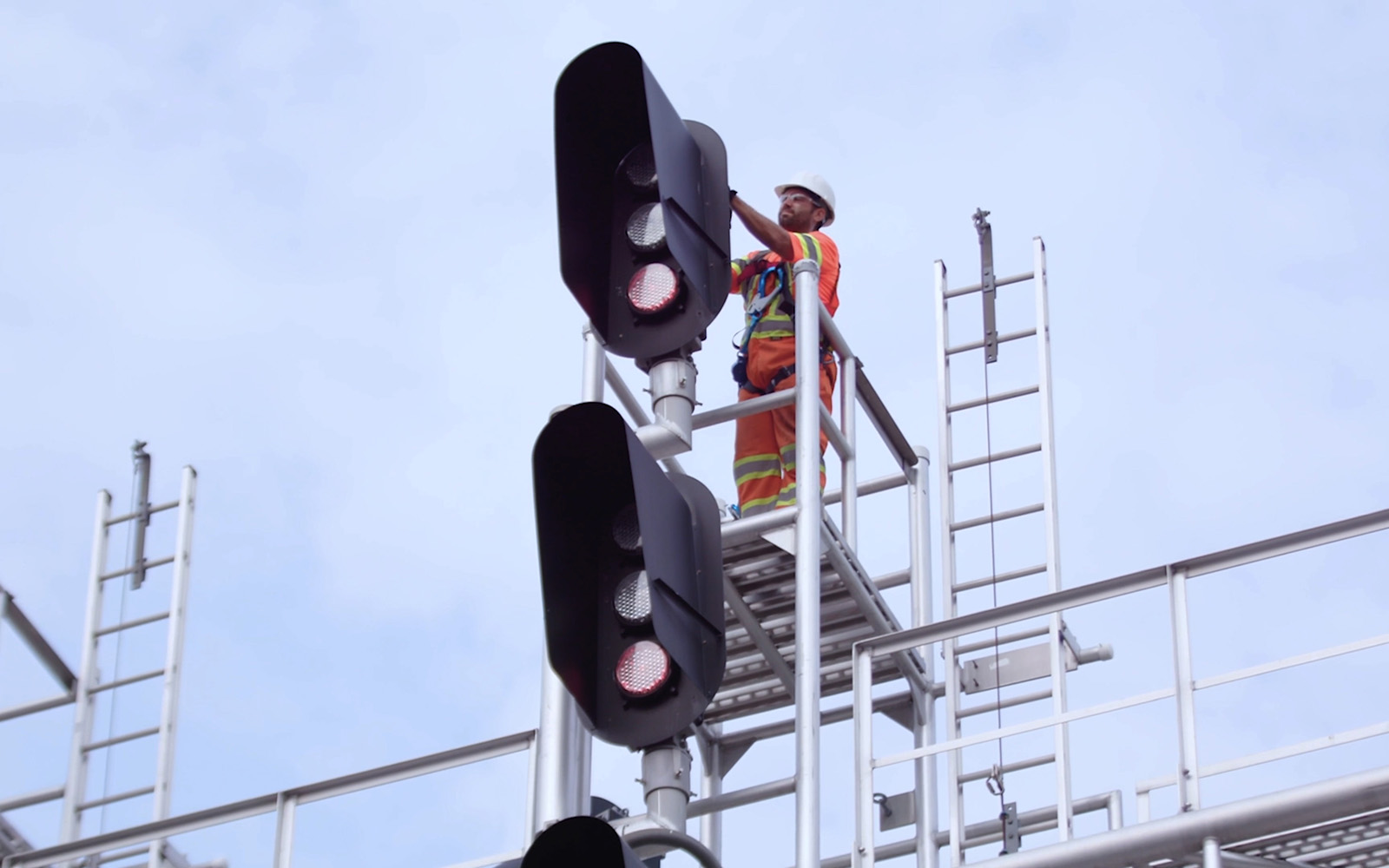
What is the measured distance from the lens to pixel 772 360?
12.7m

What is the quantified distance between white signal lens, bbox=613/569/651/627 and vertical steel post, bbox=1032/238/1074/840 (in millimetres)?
3266

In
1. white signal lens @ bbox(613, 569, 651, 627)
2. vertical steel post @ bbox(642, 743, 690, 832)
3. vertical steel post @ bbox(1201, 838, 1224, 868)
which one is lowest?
vertical steel post @ bbox(642, 743, 690, 832)

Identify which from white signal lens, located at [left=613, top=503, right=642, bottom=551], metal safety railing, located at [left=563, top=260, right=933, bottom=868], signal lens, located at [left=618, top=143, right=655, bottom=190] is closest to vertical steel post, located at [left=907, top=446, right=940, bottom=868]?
metal safety railing, located at [left=563, top=260, right=933, bottom=868]

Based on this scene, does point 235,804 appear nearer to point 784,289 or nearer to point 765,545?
point 765,545

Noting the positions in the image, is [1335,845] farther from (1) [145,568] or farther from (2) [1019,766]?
(1) [145,568]

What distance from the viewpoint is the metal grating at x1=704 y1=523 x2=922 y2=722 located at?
11.4 m

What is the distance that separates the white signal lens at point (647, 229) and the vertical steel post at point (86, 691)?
688 cm

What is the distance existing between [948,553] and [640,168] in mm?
4791

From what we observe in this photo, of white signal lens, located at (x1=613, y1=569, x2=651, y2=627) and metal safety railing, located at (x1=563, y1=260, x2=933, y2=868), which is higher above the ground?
metal safety railing, located at (x1=563, y1=260, x2=933, y2=868)

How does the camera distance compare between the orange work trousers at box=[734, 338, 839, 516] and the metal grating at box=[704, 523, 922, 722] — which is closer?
the metal grating at box=[704, 523, 922, 722]

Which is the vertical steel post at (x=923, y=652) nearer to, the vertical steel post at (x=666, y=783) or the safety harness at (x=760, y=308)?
the safety harness at (x=760, y=308)

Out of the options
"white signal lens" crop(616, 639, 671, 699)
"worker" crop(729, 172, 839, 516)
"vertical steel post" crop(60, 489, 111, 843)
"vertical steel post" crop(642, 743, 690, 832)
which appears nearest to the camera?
"white signal lens" crop(616, 639, 671, 699)

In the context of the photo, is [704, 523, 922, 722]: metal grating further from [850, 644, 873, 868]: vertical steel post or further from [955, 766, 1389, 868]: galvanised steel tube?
[955, 766, 1389, 868]: galvanised steel tube

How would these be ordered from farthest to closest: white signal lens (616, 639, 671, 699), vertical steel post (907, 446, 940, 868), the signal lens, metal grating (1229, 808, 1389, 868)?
vertical steel post (907, 446, 940, 868) → metal grating (1229, 808, 1389, 868) → the signal lens → white signal lens (616, 639, 671, 699)
